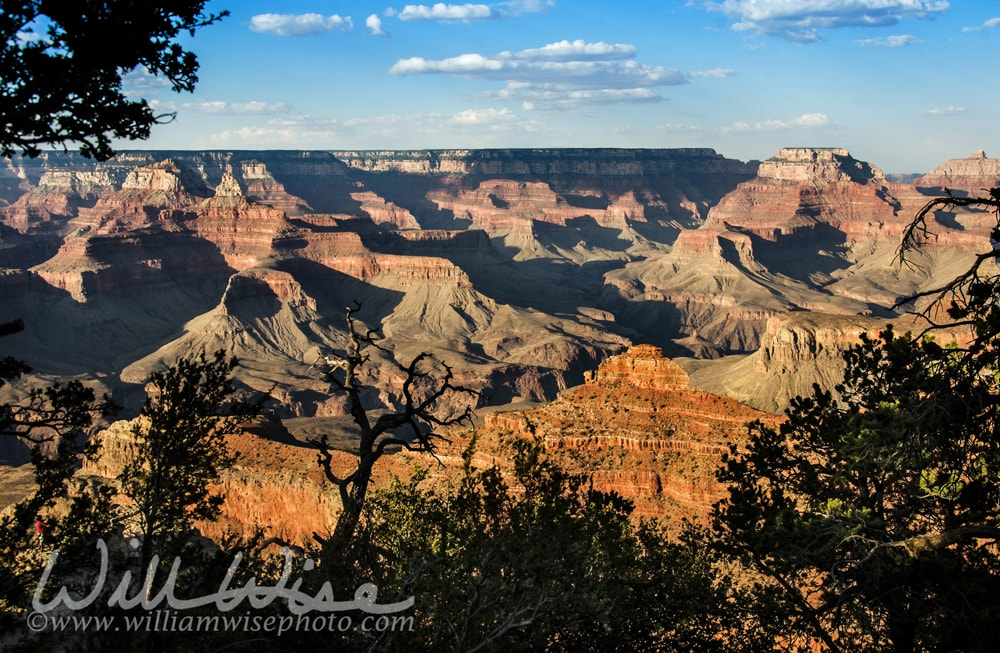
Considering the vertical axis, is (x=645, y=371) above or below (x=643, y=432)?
above

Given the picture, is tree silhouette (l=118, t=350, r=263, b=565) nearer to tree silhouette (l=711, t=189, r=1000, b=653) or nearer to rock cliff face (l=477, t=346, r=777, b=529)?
tree silhouette (l=711, t=189, r=1000, b=653)

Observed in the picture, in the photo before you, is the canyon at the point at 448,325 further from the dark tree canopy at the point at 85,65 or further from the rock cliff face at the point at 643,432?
the dark tree canopy at the point at 85,65

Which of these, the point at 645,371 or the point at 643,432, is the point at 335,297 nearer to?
the point at 645,371

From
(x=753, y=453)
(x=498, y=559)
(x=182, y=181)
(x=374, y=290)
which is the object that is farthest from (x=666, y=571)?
(x=182, y=181)

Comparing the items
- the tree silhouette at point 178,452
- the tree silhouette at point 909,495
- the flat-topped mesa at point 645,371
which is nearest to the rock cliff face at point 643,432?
the flat-topped mesa at point 645,371

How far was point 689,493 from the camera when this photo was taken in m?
35.1

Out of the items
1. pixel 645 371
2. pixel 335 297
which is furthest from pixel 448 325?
pixel 645 371

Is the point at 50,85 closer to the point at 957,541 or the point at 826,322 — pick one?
the point at 957,541

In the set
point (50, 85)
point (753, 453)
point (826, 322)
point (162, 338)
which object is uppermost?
point (50, 85)

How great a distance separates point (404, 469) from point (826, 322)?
71914mm

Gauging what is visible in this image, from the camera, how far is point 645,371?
137 feet

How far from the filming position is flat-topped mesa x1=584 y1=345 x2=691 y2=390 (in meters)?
41.5

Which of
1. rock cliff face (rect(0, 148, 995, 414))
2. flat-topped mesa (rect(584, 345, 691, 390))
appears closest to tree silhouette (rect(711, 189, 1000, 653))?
flat-topped mesa (rect(584, 345, 691, 390))

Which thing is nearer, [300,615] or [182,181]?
[300,615]
